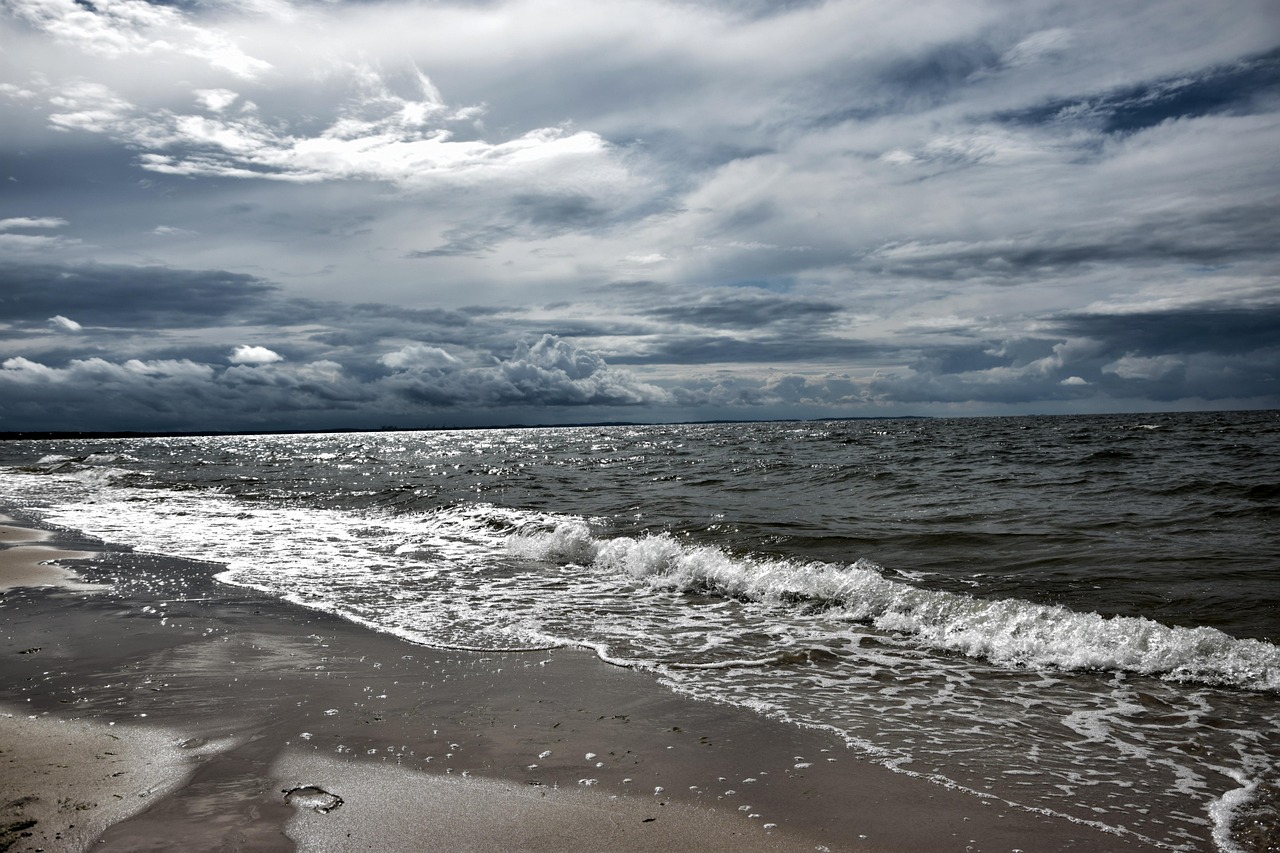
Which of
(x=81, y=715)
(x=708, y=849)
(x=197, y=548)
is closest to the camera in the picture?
(x=708, y=849)

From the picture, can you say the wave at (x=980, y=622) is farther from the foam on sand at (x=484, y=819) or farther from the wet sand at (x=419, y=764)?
the foam on sand at (x=484, y=819)

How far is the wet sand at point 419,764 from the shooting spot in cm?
367

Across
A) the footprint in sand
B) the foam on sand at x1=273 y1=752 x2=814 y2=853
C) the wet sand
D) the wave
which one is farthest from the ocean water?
the footprint in sand

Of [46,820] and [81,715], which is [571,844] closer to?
[46,820]

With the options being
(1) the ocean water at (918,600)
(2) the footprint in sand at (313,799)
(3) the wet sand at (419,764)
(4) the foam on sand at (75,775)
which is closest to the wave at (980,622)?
(1) the ocean water at (918,600)

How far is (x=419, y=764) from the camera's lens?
4484 mm

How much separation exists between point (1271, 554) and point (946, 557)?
170 inches

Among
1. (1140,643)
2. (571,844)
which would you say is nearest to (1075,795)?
(571,844)

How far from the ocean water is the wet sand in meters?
0.50

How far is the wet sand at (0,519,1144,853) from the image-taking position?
3668mm

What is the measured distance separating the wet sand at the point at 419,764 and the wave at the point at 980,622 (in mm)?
3210

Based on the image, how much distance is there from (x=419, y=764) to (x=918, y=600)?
6.06 metres

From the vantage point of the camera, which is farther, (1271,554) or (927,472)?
(927,472)

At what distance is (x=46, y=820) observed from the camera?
11.8 ft
